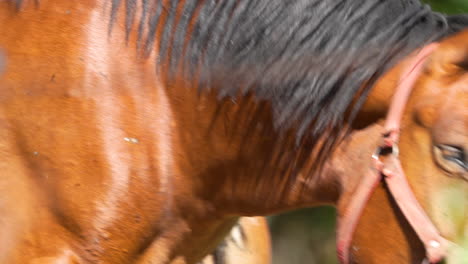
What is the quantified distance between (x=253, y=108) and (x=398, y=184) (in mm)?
308

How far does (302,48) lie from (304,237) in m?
1.78

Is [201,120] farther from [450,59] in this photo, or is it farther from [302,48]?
[450,59]

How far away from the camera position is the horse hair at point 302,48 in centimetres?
120

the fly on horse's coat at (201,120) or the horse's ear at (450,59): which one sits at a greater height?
the horse's ear at (450,59)

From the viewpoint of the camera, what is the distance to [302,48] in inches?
49.1

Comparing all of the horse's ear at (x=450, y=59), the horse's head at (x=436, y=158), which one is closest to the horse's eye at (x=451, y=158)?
the horse's head at (x=436, y=158)

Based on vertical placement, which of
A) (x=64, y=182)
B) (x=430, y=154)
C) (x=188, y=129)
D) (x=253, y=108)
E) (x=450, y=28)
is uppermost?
(x=450, y=28)

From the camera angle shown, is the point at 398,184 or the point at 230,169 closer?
the point at 398,184

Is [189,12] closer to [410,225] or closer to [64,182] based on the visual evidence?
[64,182]

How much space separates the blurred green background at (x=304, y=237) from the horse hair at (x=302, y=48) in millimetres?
1497

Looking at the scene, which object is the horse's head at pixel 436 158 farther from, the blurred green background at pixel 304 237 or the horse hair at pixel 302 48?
the blurred green background at pixel 304 237

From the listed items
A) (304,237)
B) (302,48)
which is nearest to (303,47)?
(302,48)

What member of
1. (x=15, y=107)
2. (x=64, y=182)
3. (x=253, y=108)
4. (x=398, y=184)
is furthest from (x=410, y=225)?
(x=15, y=107)

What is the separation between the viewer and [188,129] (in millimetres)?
1411
